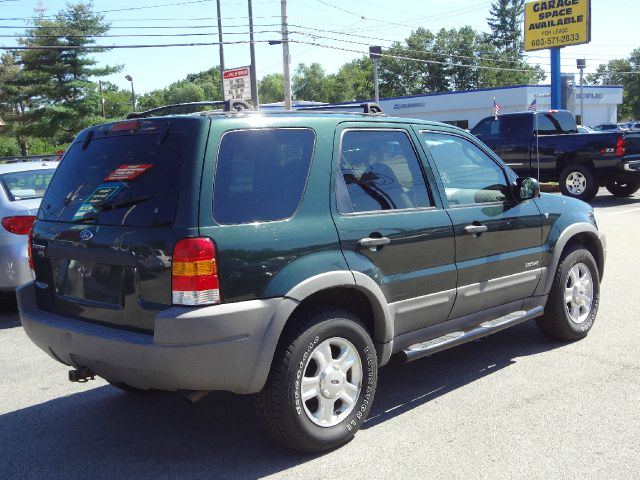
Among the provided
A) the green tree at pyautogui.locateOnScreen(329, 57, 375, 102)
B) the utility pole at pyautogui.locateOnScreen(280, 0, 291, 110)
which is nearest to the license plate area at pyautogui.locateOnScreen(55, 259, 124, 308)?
the utility pole at pyautogui.locateOnScreen(280, 0, 291, 110)

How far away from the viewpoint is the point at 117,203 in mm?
3598

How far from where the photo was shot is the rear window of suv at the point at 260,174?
11.3 feet

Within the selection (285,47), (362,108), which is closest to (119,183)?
(362,108)

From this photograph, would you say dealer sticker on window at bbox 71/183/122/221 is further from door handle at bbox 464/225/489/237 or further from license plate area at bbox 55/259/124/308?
door handle at bbox 464/225/489/237

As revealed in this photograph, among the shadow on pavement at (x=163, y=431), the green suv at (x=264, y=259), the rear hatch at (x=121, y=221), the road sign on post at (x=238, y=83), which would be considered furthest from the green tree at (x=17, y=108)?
the green suv at (x=264, y=259)

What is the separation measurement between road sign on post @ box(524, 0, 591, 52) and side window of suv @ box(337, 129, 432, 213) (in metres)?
26.6

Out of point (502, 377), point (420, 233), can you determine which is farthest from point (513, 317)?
point (420, 233)

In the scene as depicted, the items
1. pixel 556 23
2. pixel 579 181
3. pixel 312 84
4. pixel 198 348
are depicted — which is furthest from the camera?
pixel 312 84

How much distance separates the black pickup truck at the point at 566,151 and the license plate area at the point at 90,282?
13.0 m

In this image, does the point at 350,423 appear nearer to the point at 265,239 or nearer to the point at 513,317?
the point at 265,239

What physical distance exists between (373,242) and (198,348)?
1.23m

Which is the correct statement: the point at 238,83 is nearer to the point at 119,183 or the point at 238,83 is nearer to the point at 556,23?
the point at 556,23

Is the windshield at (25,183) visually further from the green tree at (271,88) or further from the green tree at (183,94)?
the green tree at (271,88)

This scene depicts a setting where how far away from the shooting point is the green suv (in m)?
3.32
